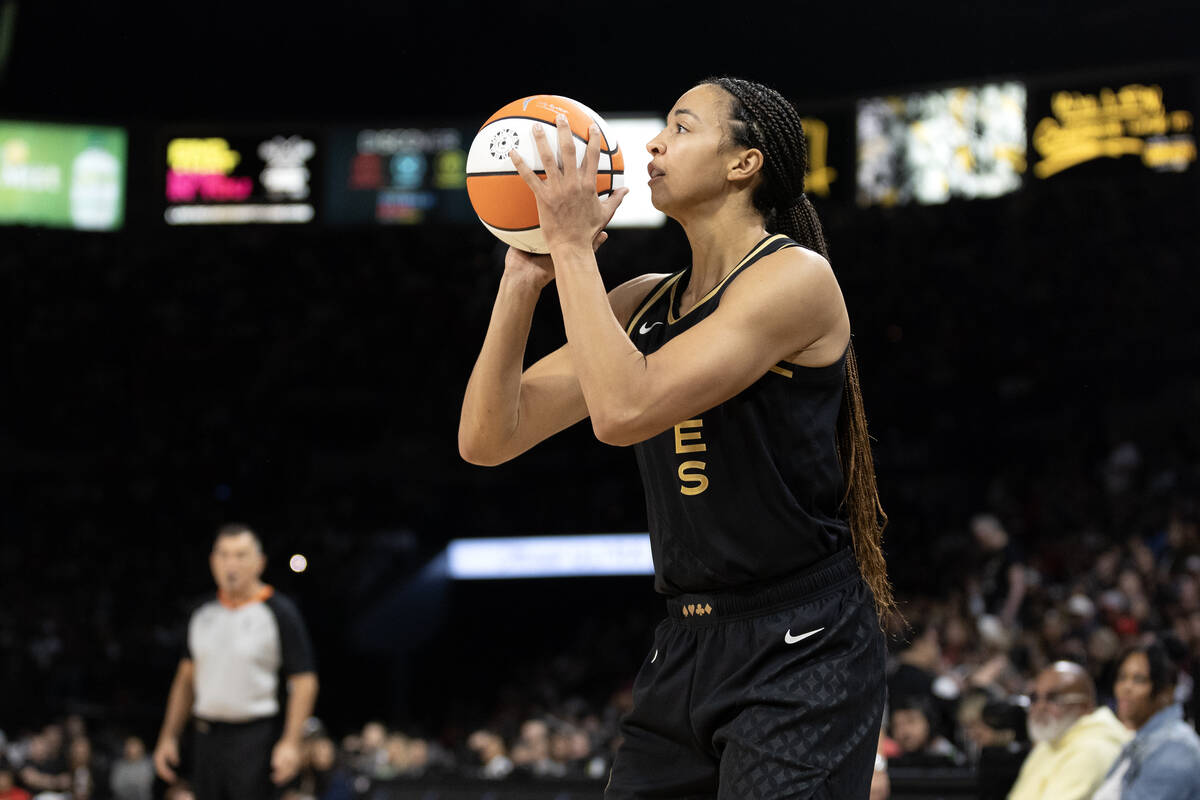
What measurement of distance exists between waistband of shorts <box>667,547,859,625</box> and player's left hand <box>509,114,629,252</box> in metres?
0.69

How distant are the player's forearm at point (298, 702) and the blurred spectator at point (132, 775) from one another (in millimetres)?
6052

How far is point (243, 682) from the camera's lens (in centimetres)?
643

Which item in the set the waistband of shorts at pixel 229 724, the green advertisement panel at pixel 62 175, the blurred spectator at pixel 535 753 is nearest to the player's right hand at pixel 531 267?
the waistband of shorts at pixel 229 724

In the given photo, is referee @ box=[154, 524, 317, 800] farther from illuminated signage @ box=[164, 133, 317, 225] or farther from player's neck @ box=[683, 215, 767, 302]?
illuminated signage @ box=[164, 133, 317, 225]

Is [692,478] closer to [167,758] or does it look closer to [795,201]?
[795,201]

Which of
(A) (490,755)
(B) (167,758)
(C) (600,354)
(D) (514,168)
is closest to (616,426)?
(C) (600,354)

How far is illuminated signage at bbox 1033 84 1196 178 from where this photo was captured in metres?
15.2

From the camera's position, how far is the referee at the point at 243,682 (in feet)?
21.0

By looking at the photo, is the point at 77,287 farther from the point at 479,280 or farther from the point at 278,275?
the point at 479,280

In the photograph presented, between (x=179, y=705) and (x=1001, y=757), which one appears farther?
(x=179, y=705)

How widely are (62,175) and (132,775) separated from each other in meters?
9.95

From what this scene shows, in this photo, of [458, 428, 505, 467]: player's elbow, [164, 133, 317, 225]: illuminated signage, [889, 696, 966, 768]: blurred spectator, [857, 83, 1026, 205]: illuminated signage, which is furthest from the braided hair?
[164, 133, 317, 225]: illuminated signage

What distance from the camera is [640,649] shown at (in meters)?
18.6

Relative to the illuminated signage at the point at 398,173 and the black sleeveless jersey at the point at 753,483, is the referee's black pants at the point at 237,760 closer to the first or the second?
the black sleeveless jersey at the point at 753,483
